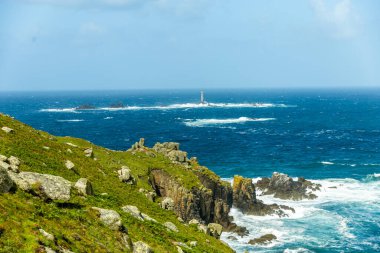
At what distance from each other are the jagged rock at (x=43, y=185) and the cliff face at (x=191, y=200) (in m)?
26.0

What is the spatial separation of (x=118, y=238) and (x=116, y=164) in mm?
26492

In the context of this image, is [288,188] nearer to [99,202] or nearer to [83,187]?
[99,202]

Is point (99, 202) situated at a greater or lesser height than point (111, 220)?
lesser

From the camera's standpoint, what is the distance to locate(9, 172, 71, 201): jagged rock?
62.2ft

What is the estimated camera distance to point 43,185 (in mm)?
19500

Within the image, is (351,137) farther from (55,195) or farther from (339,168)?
(55,195)

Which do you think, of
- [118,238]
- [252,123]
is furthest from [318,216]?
[252,123]

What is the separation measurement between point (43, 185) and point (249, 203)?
4926 centimetres

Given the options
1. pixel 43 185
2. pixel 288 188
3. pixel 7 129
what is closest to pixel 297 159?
pixel 288 188

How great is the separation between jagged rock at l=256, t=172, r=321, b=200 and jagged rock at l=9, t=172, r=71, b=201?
196ft

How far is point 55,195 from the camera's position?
1967cm

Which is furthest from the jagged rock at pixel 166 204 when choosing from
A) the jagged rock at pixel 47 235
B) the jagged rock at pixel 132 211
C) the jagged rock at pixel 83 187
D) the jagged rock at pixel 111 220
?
the jagged rock at pixel 47 235

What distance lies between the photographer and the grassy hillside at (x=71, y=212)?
1474 cm

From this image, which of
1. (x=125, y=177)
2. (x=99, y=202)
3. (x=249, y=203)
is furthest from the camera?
(x=249, y=203)
